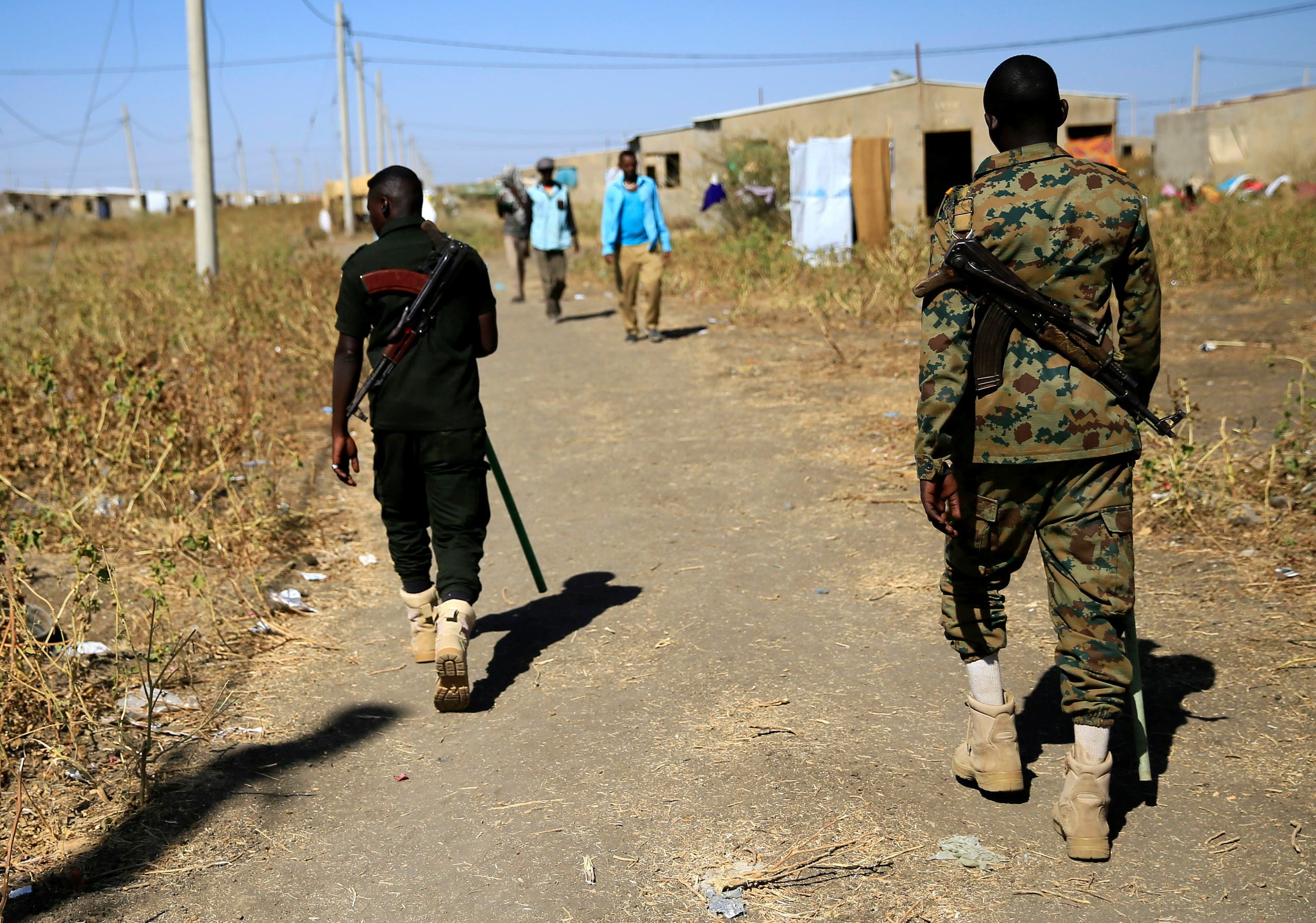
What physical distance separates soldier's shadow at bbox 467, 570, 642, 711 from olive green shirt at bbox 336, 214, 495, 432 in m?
0.97

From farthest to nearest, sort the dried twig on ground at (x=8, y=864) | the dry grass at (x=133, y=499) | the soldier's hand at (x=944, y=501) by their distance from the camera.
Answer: the dry grass at (x=133, y=499)
the soldier's hand at (x=944, y=501)
the dried twig on ground at (x=8, y=864)

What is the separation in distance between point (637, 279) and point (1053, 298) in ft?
29.5

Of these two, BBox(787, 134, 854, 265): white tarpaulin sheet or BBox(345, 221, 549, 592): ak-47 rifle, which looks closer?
BBox(345, 221, 549, 592): ak-47 rifle

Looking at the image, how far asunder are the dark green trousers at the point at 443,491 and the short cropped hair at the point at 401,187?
781 millimetres

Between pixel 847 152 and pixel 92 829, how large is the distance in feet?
51.8

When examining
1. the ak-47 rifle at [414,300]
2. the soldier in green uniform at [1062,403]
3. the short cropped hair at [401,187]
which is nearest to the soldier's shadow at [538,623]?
the ak-47 rifle at [414,300]

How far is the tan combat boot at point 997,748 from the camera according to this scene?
2.98m

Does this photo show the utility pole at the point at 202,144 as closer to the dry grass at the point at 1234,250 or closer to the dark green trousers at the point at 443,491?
the dark green trousers at the point at 443,491

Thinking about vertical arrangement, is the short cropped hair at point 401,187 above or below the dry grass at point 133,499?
above

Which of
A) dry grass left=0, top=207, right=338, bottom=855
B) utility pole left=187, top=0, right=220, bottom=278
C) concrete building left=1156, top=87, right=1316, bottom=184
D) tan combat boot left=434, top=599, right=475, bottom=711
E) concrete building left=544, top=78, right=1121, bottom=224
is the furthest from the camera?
concrete building left=1156, top=87, right=1316, bottom=184

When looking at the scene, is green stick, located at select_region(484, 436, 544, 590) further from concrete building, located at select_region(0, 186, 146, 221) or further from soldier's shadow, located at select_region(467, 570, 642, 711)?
concrete building, located at select_region(0, 186, 146, 221)

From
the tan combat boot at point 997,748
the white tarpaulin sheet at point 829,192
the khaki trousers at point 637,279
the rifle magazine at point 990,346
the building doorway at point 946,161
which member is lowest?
the tan combat boot at point 997,748

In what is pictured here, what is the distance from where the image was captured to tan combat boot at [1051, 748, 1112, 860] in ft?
8.90

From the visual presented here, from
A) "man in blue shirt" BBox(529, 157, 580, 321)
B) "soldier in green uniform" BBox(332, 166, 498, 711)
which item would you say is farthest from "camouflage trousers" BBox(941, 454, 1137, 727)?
"man in blue shirt" BBox(529, 157, 580, 321)
